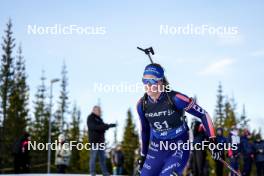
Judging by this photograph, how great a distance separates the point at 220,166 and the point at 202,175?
0.80m

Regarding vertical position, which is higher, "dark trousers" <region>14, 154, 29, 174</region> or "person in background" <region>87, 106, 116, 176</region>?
"person in background" <region>87, 106, 116, 176</region>

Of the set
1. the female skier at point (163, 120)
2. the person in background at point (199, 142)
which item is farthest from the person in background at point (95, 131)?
the female skier at point (163, 120)

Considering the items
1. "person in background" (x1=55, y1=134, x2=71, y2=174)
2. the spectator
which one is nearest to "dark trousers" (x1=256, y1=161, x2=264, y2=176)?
"person in background" (x1=55, y1=134, x2=71, y2=174)

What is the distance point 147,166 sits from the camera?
6.67 metres

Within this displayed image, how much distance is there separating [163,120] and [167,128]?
4.9 inches

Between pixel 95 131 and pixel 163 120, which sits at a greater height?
pixel 95 131

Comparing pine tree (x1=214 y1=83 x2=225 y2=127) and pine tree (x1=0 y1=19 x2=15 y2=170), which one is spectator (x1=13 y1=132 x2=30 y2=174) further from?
pine tree (x1=214 y1=83 x2=225 y2=127)

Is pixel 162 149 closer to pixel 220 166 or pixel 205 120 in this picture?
pixel 205 120

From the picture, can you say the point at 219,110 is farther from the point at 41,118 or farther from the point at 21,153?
the point at 21,153

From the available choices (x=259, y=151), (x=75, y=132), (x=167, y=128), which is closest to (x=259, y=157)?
(x=259, y=151)

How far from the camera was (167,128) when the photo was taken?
6.75 m

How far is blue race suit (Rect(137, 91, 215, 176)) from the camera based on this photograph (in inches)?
259

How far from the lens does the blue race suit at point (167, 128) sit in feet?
21.6

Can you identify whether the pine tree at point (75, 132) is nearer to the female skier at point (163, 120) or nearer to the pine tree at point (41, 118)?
the pine tree at point (41, 118)
